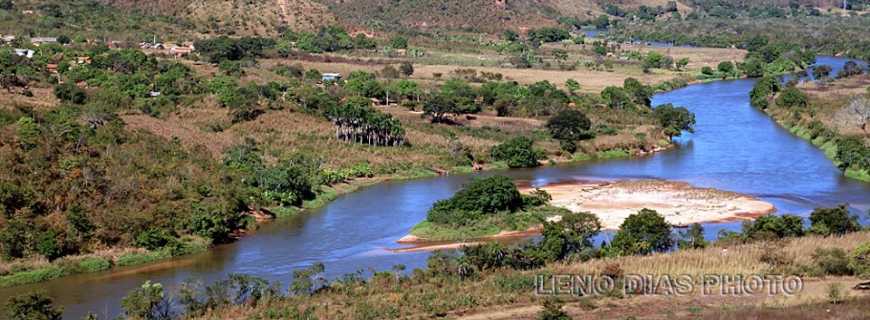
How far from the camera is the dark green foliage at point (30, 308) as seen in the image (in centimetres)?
2738

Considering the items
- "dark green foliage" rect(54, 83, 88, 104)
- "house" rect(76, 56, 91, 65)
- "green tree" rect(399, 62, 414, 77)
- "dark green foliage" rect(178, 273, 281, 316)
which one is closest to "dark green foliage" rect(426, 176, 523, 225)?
"dark green foliage" rect(178, 273, 281, 316)

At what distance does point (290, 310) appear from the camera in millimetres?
29109

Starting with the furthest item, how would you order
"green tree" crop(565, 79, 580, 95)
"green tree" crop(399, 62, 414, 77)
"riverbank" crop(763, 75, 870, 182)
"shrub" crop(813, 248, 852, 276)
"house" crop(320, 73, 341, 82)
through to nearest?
"green tree" crop(399, 62, 414, 77) → "green tree" crop(565, 79, 580, 95) → "house" crop(320, 73, 341, 82) → "riverbank" crop(763, 75, 870, 182) → "shrub" crop(813, 248, 852, 276)

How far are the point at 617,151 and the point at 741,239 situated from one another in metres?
25.1

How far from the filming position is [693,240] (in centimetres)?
3625

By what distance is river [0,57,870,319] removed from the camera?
3534cm

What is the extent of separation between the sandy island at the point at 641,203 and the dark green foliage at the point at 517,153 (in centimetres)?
490

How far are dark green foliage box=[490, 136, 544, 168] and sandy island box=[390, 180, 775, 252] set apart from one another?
16.1 feet

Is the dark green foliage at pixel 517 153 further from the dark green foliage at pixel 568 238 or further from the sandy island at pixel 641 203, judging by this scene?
the dark green foliage at pixel 568 238

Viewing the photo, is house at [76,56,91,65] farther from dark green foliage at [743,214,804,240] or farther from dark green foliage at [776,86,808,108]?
dark green foliage at [743,214,804,240]

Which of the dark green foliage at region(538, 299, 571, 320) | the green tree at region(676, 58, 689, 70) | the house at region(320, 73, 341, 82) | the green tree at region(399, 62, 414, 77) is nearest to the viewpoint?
the dark green foliage at region(538, 299, 571, 320)

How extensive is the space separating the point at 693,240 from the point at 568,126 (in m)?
25.9

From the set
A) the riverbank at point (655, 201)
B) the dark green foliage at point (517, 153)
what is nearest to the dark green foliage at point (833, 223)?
the riverbank at point (655, 201)

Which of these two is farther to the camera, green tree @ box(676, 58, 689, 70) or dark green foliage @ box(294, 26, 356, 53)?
dark green foliage @ box(294, 26, 356, 53)
